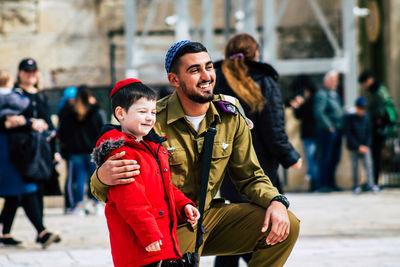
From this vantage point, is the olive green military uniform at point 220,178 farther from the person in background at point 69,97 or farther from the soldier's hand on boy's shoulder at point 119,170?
the person in background at point 69,97

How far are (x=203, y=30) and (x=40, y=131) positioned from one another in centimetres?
841

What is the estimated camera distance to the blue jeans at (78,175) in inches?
368

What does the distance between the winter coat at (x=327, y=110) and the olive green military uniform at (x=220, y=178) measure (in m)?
7.55

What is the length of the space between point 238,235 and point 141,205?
790mm

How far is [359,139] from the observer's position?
36.3ft

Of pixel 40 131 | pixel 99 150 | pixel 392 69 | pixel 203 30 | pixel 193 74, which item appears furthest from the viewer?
pixel 392 69

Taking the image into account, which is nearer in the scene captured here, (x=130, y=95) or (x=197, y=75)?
(x=130, y=95)

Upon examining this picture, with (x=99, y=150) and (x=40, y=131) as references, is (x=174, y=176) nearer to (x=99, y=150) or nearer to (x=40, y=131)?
(x=99, y=150)

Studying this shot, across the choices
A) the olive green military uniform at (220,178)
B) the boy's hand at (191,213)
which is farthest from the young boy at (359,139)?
the boy's hand at (191,213)

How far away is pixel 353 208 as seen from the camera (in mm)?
9266

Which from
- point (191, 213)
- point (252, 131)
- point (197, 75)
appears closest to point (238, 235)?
point (191, 213)

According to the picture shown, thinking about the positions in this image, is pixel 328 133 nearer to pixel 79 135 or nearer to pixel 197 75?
pixel 79 135

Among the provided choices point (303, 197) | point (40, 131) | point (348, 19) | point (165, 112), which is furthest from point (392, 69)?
point (165, 112)

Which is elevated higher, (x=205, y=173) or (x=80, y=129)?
(x=205, y=173)
